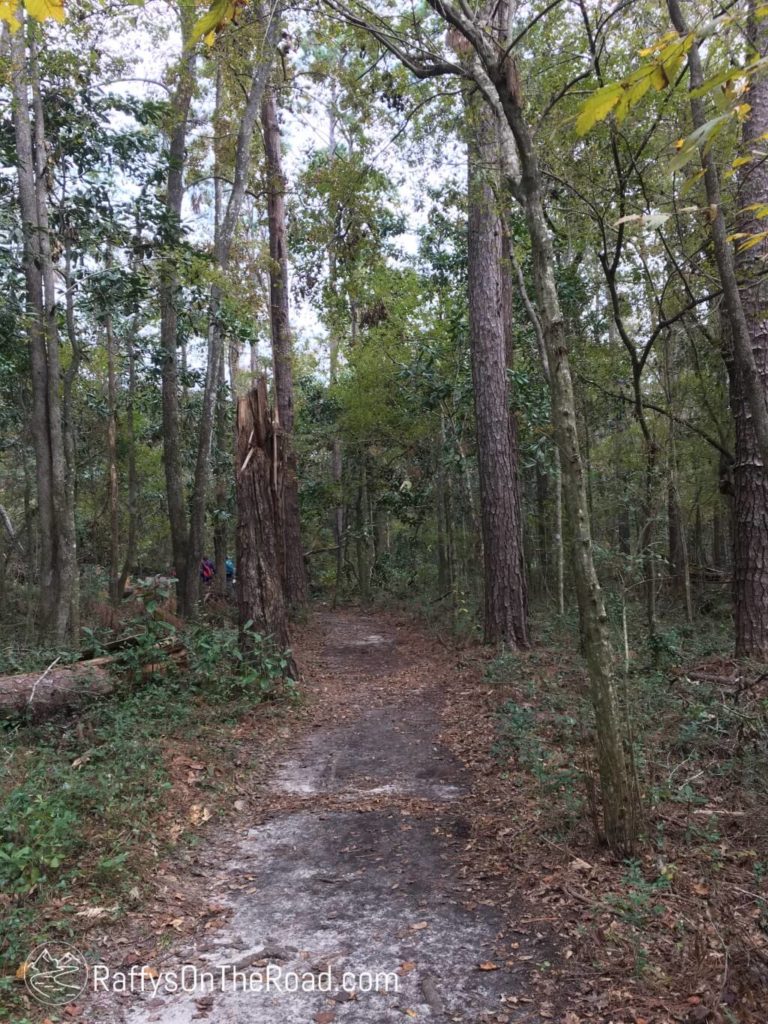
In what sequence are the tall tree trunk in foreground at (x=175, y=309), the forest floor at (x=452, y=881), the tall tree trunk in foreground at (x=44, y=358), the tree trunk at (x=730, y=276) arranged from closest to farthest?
the forest floor at (x=452, y=881) → the tree trunk at (x=730, y=276) → the tall tree trunk in foreground at (x=44, y=358) → the tall tree trunk in foreground at (x=175, y=309)

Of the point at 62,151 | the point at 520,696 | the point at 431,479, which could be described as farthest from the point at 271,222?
the point at 520,696

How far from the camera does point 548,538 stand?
1708 centimetres

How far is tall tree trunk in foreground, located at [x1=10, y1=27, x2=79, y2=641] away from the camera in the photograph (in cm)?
958

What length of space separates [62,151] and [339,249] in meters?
4.61

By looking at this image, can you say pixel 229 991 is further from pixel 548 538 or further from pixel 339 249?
pixel 548 538

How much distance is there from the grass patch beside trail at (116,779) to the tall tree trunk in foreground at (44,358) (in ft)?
A: 6.17

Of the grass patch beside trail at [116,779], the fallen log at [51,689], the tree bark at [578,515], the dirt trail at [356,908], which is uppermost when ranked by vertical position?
the tree bark at [578,515]

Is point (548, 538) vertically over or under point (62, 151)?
under

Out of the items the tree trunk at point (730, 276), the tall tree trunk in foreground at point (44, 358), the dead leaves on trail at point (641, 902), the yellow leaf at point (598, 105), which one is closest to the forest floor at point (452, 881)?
the dead leaves on trail at point (641, 902)

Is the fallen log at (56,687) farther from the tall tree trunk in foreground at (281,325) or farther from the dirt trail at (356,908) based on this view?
the tall tree trunk in foreground at (281,325)

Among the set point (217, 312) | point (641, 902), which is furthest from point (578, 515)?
point (217, 312)

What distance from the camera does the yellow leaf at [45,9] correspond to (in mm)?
1689

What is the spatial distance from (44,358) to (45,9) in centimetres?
987

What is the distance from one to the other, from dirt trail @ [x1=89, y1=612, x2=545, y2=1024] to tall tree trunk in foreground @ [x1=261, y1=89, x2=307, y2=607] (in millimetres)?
8002
